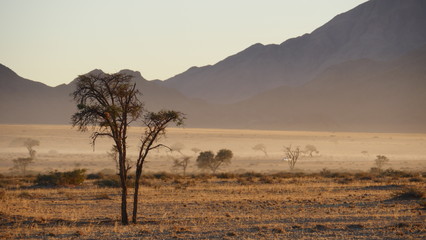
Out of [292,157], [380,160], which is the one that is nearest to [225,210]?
[292,157]

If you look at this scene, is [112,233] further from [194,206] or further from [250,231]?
[194,206]

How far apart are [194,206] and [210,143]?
11478cm

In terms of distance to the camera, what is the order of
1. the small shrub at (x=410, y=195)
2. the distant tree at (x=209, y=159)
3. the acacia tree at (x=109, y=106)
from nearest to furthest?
1. the acacia tree at (x=109, y=106)
2. the small shrub at (x=410, y=195)
3. the distant tree at (x=209, y=159)

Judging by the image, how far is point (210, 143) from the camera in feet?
470

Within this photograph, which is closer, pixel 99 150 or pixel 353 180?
pixel 353 180

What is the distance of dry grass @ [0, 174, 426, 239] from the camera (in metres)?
19.4

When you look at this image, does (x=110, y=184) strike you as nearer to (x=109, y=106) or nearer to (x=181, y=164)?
(x=109, y=106)

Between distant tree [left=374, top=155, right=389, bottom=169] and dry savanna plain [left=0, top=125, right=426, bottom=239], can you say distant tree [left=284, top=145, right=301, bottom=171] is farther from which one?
dry savanna plain [left=0, top=125, right=426, bottom=239]

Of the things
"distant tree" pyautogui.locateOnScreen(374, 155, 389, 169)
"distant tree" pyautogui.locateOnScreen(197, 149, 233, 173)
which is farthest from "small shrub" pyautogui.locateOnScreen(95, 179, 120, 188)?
"distant tree" pyautogui.locateOnScreen(374, 155, 389, 169)

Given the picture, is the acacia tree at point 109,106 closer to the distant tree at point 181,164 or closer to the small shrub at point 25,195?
the small shrub at point 25,195

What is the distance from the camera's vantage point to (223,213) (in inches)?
992

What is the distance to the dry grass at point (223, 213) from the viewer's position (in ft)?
63.6

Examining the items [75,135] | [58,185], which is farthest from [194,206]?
[75,135]

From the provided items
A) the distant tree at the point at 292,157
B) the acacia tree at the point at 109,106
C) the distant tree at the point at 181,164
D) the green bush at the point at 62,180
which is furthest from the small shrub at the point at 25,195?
the distant tree at the point at 292,157
